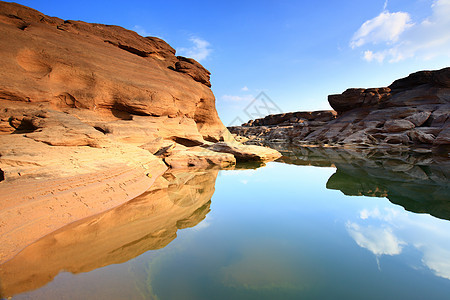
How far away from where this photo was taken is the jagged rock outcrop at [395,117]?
14148mm

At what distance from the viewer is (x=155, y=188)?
4199mm

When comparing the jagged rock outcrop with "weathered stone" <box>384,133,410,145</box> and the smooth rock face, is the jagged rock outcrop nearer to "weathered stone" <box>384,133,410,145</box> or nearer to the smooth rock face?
"weathered stone" <box>384,133,410,145</box>

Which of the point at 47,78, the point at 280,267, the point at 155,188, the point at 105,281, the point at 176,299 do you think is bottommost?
the point at 280,267

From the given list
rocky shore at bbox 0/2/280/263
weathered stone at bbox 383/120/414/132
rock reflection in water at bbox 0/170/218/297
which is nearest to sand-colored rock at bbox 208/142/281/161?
rocky shore at bbox 0/2/280/263

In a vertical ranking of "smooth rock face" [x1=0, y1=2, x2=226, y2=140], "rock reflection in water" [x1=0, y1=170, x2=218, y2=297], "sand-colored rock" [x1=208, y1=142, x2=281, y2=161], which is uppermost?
"smooth rock face" [x1=0, y1=2, x2=226, y2=140]

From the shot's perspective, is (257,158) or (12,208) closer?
(12,208)

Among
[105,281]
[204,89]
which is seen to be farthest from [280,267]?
[204,89]

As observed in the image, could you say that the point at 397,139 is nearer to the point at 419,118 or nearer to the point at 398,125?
the point at 398,125

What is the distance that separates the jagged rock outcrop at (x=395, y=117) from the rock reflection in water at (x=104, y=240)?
52.9 ft

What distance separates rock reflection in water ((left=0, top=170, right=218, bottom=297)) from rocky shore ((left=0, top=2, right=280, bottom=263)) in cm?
20

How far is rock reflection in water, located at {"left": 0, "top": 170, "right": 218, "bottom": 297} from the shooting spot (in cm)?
160

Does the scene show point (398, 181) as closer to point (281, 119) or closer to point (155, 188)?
point (155, 188)

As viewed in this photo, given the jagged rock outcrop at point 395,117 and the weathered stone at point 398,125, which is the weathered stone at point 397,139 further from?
the weathered stone at point 398,125

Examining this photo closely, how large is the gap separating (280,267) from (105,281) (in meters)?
1.52
